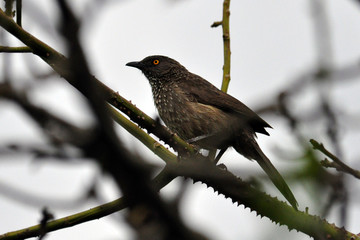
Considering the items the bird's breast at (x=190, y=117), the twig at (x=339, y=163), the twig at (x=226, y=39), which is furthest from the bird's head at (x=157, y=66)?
the twig at (x=339, y=163)

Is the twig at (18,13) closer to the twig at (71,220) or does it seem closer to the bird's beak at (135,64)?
the twig at (71,220)

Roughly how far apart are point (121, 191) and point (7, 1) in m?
2.37

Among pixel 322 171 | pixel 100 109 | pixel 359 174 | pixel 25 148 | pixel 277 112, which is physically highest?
pixel 359 174

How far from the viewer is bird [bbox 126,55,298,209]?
5.87 m

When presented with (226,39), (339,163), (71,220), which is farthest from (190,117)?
(339,163)

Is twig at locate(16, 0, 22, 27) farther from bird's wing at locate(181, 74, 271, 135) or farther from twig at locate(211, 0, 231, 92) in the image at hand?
bird's wing at locate(181, 74, 271, 135)

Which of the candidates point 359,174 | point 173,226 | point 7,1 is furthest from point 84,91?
point 7,1

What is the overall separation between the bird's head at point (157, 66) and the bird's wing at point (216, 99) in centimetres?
40

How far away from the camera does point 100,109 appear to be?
36.7 inches

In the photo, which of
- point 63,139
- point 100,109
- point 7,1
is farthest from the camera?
point 7,1

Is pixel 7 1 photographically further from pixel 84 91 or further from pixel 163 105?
pixel 163 105

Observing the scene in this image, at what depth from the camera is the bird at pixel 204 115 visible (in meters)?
5.87

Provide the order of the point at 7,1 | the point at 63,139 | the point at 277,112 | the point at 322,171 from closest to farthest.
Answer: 1. the point at 63,139
2. the point at 322,171
3. the point at 277,112
4. the point at 7,1

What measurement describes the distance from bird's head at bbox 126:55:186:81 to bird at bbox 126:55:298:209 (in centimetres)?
7
